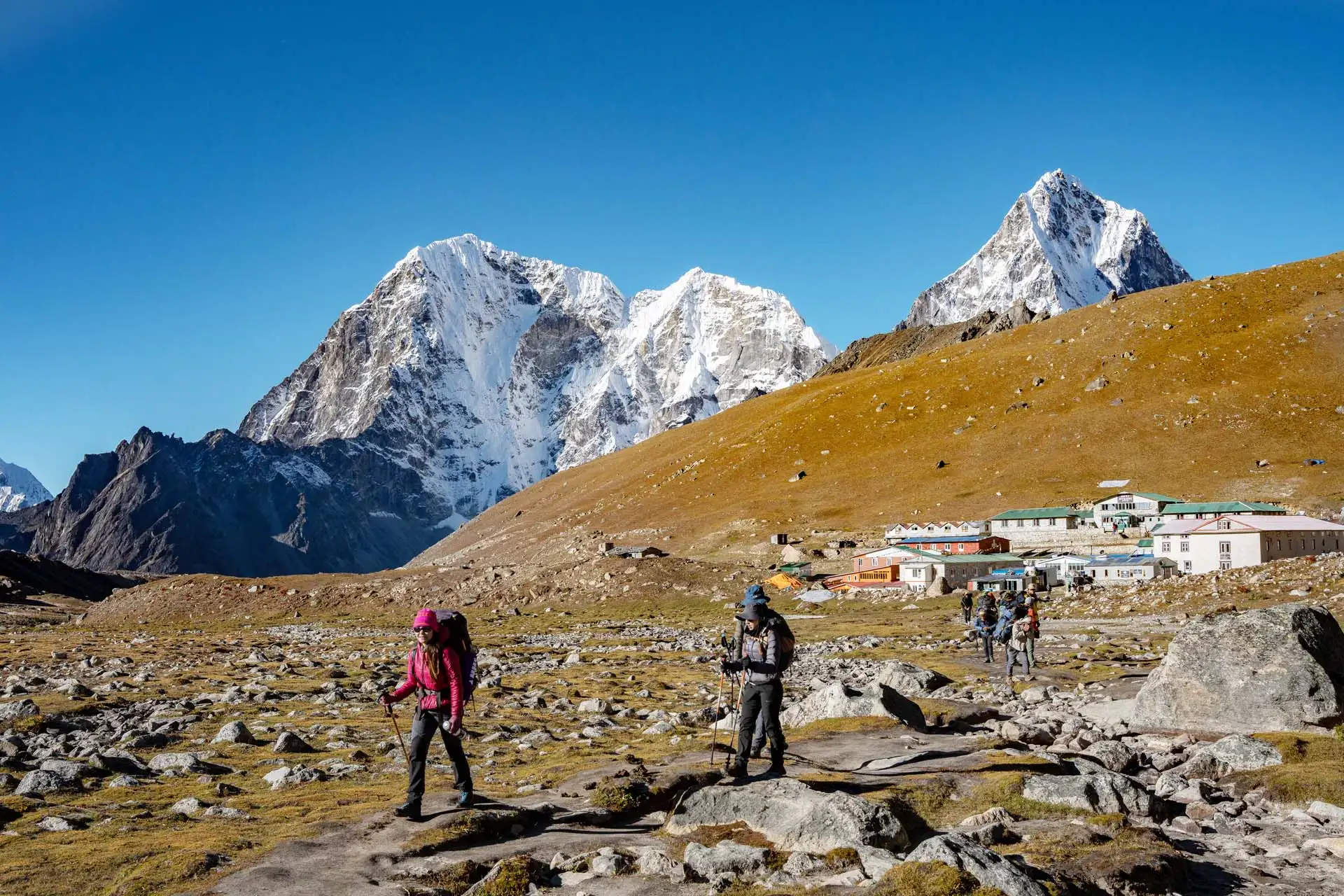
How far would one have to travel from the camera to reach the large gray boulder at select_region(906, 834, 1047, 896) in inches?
400

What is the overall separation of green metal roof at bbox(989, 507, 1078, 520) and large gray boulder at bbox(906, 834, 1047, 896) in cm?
11305

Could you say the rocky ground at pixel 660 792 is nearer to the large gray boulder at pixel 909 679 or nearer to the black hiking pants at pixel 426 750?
the large gray boulder at pixel 909 679

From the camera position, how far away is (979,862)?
10406 mm

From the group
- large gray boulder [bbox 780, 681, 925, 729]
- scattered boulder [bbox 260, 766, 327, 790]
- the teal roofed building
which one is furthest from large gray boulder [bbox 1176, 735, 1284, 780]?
the teal roofed building

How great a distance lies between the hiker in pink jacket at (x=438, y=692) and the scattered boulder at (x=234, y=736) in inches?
363

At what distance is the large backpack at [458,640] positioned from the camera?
47.7 feet

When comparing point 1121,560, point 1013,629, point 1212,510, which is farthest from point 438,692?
point 1212,510

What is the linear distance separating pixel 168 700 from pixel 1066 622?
4464cm

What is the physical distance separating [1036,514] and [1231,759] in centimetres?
10606

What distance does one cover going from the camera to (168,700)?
94.4 ft

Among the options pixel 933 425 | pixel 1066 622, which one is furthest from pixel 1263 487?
pixel 1066 622

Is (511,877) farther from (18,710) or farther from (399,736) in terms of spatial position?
(18,710)

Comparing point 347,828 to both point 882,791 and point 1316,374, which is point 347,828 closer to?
point 882,791

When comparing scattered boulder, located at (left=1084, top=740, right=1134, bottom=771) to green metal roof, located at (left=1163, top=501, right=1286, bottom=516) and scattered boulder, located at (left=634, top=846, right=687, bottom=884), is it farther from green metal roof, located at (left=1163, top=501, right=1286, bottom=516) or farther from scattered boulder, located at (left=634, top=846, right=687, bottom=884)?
green metal roof, located at (left=1163, top=501, right=1286, bottom=516)
